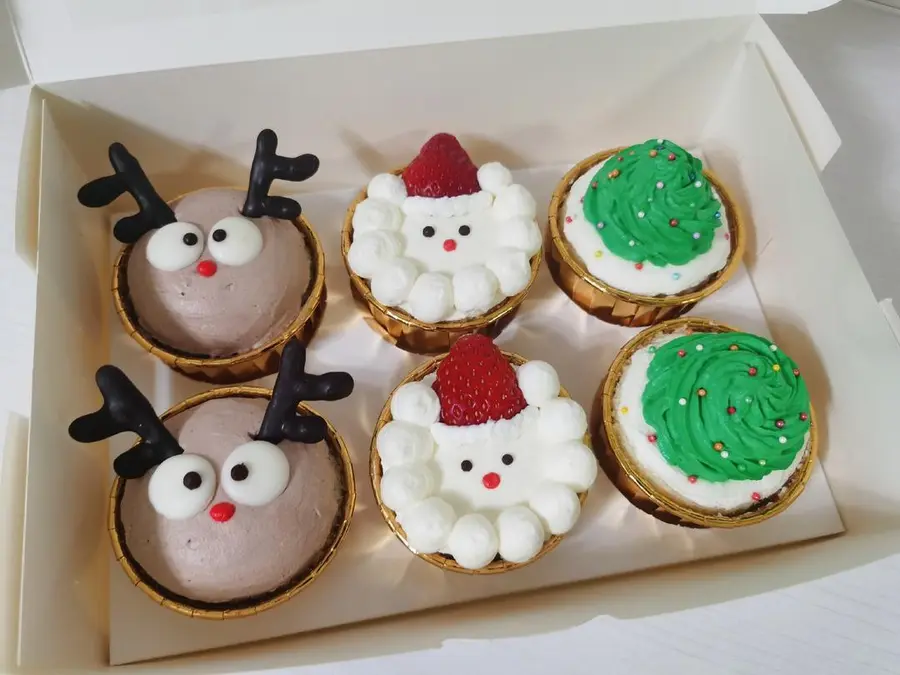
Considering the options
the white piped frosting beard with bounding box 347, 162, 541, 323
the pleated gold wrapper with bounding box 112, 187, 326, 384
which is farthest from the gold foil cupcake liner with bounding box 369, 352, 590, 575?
the pleated gold wrapper with bounding box 112, 187, 326, 384

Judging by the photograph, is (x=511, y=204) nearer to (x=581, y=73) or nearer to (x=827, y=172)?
(x=581, y=73)

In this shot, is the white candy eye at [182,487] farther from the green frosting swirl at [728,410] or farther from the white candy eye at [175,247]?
the green frosting swirl at [728,410]

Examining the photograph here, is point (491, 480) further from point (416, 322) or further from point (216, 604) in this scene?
point (216, 604)

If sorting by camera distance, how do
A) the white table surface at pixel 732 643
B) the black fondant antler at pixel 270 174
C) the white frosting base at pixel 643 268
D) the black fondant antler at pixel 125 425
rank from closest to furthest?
the white table surface at pixel 732 643 → the black fondant antler at pixel 125 425 → the black fondant antler at pixel 270 174 → the white frosting base at pixel 643 268

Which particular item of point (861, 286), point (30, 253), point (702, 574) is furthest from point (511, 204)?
point (30, 253)

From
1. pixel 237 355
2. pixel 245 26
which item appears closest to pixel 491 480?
pixel 237 355

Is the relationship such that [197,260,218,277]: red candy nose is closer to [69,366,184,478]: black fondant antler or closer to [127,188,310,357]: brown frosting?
[127,188,310,357]: brown frosting

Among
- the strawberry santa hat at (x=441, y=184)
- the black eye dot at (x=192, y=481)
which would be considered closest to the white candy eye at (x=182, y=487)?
the black eye dot at (x=192, y=481)
